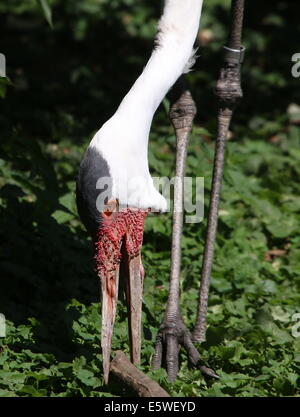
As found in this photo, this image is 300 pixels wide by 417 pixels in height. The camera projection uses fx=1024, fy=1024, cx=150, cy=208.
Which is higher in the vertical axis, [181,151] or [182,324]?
[181,151]

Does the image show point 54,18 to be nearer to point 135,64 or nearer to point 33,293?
point 135,64

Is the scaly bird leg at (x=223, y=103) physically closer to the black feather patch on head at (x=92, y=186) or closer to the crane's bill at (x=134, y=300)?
the crane's bill at (x=134, y=300)

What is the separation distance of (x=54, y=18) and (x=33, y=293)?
5.17m

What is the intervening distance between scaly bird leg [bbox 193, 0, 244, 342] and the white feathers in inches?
12.5

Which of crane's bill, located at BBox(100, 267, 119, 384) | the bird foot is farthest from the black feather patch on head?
the bird foot

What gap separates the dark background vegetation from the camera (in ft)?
15.1

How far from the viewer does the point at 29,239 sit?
18.7ft

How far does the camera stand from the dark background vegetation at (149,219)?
4590 mm

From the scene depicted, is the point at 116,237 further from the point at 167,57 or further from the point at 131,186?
the point at 167,57

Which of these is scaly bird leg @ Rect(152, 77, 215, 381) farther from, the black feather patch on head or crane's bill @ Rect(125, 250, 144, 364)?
the black feather patch on head

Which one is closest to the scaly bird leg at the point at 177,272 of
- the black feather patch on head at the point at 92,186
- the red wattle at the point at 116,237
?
the red wattle at the point at 116,237
